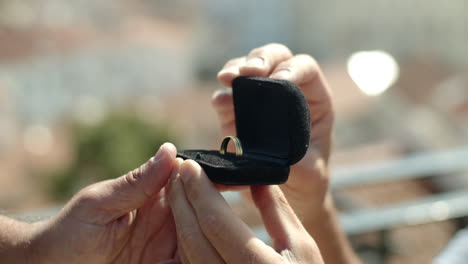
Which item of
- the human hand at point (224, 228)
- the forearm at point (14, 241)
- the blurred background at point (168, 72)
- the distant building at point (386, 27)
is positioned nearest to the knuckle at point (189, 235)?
the human hand at point (224, 228)

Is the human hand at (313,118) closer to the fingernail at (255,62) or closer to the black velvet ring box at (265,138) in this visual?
the fingernail at (255,62)

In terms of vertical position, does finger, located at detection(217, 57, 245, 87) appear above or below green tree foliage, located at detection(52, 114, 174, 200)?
above

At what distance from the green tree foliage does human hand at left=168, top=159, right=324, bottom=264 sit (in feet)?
75.8

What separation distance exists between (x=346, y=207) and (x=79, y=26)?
126 ft

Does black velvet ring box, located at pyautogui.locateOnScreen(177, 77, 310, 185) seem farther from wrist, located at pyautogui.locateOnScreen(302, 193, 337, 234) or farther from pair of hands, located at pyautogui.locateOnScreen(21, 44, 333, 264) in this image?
wrist, located at pyautogui.locateOnScreen(302, 193, 337, 234)

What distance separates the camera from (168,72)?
36.6 m

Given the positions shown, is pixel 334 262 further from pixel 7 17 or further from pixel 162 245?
pixel 7 17

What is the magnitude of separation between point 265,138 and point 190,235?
1.08ft

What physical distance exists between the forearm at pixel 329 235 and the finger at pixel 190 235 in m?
0.68

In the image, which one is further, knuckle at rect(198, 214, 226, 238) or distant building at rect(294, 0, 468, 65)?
distant building at rect(294, 0, 468, 65)

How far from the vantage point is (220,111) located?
189 cm

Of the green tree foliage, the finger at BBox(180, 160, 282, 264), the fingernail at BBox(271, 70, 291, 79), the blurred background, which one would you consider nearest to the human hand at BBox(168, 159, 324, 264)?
the finger at BBox(180, 160, 282, 264)

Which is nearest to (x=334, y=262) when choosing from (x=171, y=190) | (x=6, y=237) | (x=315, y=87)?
(x=315, y=87)

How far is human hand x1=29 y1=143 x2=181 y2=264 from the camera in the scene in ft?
4.64
